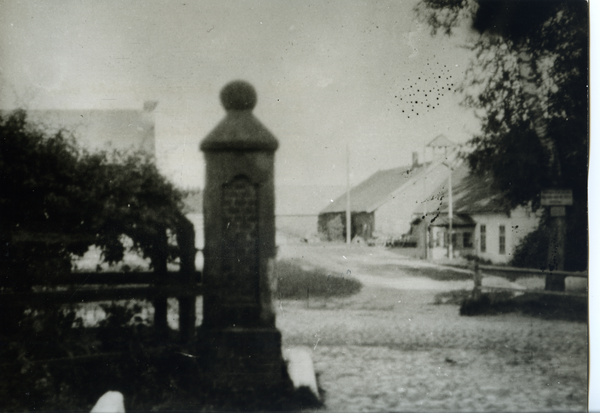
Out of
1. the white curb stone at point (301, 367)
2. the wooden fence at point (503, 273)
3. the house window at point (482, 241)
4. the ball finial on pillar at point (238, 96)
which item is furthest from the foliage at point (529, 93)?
the white curb stone at point (301, 367)

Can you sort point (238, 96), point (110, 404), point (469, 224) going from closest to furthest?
point (110, 404) < point (238, 96) < point (469, 224)

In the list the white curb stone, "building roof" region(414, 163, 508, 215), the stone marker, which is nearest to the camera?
the stone marker

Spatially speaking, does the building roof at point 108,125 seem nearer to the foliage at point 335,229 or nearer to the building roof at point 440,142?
the foliage at point 335,229

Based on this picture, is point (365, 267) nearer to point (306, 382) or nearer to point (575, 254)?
point (306, 382)

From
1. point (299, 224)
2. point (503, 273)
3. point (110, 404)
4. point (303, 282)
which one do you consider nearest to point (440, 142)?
point (503, 273)

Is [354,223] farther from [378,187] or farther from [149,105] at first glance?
[149,105]

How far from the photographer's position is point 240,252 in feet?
11.6

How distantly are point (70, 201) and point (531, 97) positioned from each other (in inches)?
161

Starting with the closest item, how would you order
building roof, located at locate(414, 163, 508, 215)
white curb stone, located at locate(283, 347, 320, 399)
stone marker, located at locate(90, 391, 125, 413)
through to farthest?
stone marker, located at locate(90, 391, 125, 413) < white curb stone, located at locate(283, 347, 320, 399) < building roof, located at locate(414, 163, 508, 215)

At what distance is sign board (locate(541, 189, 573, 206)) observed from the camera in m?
3.64

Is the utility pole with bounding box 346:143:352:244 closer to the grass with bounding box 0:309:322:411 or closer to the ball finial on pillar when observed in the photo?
the ball finial on pillar

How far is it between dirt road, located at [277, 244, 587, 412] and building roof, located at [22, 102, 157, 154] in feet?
5.05

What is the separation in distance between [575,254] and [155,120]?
3.89 m

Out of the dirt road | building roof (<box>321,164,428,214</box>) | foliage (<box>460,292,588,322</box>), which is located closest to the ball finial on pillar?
building roof (<box>321,164,428,214</box>)
